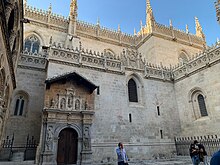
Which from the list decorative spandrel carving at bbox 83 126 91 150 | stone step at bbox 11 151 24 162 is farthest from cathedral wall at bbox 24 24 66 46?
stone step at bbox 11 151 24 162

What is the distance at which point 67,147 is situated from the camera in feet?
36.7

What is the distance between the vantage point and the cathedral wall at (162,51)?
21.8m

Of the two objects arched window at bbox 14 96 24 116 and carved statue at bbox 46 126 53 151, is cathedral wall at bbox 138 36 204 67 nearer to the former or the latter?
carved statue at bbox 46 126 53 151

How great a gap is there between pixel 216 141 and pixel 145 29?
1787 centimetres

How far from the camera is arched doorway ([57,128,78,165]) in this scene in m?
10.8

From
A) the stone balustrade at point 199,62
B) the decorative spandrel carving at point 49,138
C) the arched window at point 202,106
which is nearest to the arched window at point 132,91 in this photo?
the stone balustrade at point 199,62

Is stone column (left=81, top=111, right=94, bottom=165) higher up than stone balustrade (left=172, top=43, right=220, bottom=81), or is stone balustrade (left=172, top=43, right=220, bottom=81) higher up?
stone balustrade (left=172, top=43, right=220, bottom=81)

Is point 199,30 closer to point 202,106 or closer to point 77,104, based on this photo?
point 202,106

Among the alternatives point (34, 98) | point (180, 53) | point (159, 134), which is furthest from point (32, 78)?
point (180, 53)

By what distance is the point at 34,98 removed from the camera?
14227 mm

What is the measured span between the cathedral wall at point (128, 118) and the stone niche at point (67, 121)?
88 centimetres

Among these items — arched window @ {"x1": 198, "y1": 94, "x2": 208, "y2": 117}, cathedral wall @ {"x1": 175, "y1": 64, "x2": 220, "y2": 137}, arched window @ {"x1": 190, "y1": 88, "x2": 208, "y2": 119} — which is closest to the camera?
cathedral wall @ {"x1": 175, "y1": 64, "x2": 220, "y2": 137}

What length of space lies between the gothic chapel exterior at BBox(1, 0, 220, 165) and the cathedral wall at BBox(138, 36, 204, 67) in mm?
3867

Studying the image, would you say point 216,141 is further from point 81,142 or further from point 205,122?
point 81,142
